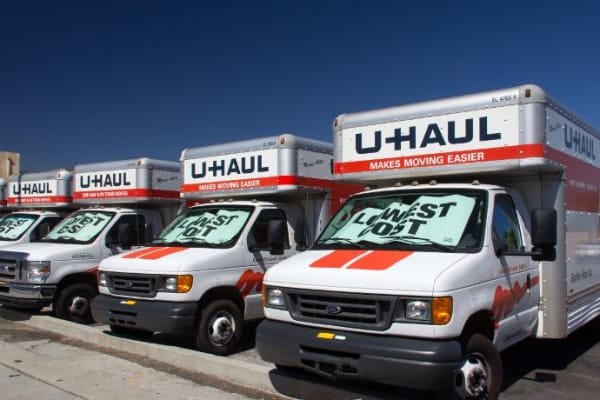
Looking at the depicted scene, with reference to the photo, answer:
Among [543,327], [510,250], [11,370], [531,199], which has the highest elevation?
[531,199]

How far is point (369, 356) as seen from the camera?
4.39 m

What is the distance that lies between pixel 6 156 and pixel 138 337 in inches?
771

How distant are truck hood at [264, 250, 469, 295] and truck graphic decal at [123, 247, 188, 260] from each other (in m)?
2.60

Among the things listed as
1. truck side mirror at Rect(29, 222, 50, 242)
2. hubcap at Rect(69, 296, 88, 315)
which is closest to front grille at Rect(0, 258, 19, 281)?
hubcap at Rect(69, 296, 88, 315)

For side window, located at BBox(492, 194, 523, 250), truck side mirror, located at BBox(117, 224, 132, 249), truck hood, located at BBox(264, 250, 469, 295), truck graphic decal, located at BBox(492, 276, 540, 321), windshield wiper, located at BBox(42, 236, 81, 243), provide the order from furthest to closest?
windshield wiper, located at BBox(42, 236, 81, 243)
truck side mirror, located at BBox(117, 224, 132, 249)
side window, located at BBox(492, 194, 523, 250)
truck graphic decal, located at BBox(492, 276, 540, 321)
truck hood, located at BBox(264, 250, 469, 295)

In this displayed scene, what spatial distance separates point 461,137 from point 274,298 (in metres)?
2.53

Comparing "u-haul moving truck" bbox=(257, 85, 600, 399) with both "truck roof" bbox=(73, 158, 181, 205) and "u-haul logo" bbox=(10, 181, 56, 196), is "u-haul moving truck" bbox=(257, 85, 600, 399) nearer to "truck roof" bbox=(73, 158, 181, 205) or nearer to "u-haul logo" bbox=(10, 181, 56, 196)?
"truck roof" bbox=(73, 158, 181, 205)

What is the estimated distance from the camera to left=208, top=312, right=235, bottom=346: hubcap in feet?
23.7

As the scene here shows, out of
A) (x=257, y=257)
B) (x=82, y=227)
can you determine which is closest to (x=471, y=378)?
(x=257, y=257)

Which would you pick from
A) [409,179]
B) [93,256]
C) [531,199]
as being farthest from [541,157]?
[93,256]

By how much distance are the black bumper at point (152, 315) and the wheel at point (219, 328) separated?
0.17m

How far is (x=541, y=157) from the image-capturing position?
5.58 m

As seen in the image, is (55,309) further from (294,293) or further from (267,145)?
(294,293)

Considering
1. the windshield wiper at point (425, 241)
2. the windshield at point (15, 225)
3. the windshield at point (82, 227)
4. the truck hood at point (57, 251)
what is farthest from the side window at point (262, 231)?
the windshield at point (15, 225)
